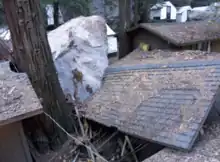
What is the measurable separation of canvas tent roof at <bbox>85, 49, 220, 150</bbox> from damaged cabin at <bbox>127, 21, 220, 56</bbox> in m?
3.74

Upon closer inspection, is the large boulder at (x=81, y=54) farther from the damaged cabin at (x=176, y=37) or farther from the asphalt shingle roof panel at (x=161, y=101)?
the damaged cabin at (x=176, y=37)

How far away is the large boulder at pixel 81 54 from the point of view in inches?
242

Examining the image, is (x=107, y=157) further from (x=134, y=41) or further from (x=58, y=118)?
(x=134, y=41)

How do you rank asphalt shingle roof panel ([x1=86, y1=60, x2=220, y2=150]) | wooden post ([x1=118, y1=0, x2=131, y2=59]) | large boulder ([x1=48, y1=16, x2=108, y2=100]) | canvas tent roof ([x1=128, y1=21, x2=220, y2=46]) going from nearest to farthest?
asphalt shingle roof panel ([x1=86, y1=60, x2=220, y2=150])
large boulder ([x1=48, y1=16, x2=108, y2=100])
canvas tent roof ([x1=128, y1=21, x2=220, y2=46])
wooden post ([x1=118, y1=0, x2=131, y2=59])

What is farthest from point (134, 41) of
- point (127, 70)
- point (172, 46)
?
point (127, 70)

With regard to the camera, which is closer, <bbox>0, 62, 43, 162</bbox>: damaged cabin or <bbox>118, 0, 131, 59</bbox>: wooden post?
<bbox>0, 62, 43, 162</bbox>: damaged cabin

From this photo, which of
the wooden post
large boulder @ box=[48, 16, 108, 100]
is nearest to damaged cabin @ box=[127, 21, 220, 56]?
the wooden post

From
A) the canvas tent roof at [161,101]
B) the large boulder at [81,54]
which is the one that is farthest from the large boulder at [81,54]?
the canvas tent roof at [161,101]

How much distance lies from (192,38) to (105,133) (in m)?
6.51

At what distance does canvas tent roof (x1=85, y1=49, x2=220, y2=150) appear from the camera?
11.8 ft

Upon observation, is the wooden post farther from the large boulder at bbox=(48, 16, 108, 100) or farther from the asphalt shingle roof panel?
the asphalt shingle roof panel

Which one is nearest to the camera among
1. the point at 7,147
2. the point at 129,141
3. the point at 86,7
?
the point at 7,147

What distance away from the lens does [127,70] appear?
644 centimetres

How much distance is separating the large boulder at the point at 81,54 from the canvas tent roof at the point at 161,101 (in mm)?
588
